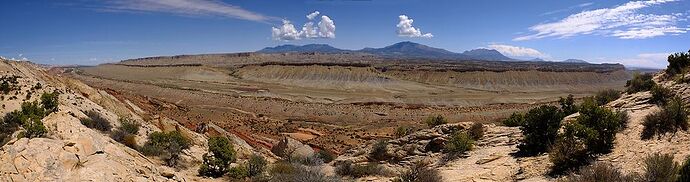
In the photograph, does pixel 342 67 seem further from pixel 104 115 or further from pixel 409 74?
pixel 104 115

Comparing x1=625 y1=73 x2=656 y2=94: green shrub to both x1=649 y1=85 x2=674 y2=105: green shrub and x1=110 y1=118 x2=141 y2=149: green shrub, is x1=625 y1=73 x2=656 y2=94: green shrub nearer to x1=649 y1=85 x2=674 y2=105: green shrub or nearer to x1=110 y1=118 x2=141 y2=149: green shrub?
x1=649 y1=85 x2=674 y2=105: green shrub

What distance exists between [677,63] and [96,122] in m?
25.3

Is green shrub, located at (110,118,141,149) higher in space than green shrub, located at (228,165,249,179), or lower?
higher

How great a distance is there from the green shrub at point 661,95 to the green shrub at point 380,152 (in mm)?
10773

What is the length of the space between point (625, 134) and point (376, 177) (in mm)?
8026

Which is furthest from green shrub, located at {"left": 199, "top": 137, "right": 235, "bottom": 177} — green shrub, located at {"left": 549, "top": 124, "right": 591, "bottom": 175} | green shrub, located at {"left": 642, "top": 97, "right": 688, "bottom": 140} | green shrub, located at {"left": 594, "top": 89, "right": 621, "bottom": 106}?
green shrub, located at {"left": 594, "top": 89, "right": 621, "bottom": 106}

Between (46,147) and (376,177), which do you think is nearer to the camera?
(46,147)

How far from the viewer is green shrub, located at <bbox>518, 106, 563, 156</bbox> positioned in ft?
48.3

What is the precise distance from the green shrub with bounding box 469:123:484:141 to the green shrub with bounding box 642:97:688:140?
24.0ft

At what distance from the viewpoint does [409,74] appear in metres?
137

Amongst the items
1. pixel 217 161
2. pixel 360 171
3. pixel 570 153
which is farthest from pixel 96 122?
pixel 570 153

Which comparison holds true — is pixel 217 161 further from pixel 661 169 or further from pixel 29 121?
pixel 661 169

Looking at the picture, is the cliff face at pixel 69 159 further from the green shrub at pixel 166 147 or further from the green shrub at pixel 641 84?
the green shrub at pixel 641 84

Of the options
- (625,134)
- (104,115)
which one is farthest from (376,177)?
(104,115)
